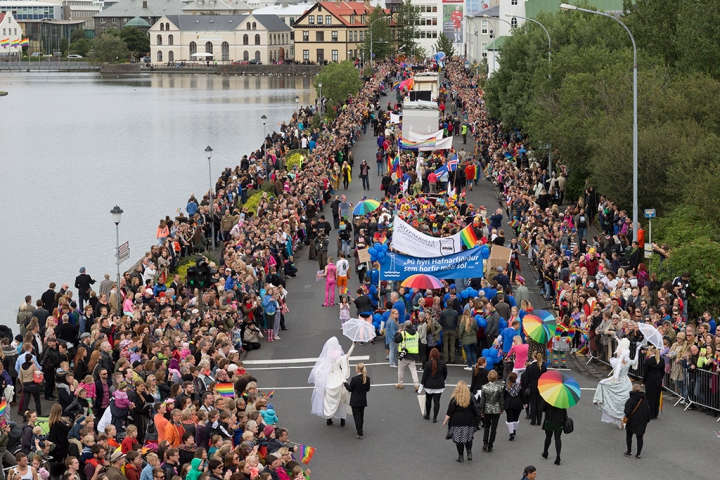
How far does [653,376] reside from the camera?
727 inches

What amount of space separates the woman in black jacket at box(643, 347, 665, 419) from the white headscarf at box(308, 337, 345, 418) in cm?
510

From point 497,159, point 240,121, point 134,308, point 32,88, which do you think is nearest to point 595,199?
point 497,159

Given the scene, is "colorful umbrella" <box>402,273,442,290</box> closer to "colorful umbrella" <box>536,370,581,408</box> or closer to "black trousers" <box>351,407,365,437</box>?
"black trousers" <box>351,407,365,437</box>

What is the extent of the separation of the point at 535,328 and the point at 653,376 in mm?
2182

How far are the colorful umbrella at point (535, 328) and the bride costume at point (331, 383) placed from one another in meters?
3.26

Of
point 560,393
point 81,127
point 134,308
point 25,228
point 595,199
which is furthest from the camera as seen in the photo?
point 81,127

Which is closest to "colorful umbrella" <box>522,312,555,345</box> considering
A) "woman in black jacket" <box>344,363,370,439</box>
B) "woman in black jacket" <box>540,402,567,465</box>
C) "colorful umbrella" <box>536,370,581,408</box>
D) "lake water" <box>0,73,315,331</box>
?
"woman in black jacket" <box>540,402,567,465</box>

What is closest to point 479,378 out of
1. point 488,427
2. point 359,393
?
point 488,427

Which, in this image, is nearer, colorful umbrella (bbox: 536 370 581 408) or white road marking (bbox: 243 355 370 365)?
colorful umbrella (bbox: 536 370 581 408)

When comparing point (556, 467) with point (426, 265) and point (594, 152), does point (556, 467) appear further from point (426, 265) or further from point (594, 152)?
point (594, 152)

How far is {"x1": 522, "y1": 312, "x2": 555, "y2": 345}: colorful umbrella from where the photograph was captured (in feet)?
63.8

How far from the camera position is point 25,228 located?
56.2 m

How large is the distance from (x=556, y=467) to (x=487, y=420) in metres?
1.31

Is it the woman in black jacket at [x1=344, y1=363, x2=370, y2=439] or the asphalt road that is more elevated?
the woman in black jacket at [x1=344, y1=363, x2=370, y2=439]
